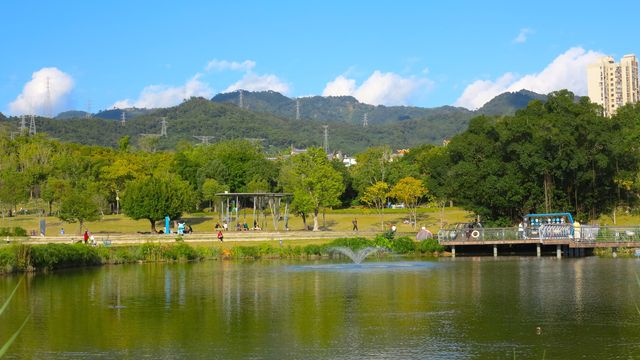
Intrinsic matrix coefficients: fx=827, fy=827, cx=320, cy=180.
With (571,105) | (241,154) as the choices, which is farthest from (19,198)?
(571,105)

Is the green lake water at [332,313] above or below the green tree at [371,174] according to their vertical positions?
below

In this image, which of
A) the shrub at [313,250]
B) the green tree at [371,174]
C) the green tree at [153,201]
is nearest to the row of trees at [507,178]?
the green tree at [153,201]

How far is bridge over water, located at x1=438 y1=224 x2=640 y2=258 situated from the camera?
185 feet

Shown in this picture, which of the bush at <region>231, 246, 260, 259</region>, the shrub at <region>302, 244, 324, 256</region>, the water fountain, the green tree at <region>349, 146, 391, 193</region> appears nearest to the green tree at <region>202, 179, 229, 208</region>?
the green tree at <region>349, 146, 391, 193</region>

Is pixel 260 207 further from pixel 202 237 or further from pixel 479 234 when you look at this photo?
pixel 479 234

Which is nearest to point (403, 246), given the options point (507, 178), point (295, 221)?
point (507, 178)

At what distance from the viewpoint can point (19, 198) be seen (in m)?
95.8

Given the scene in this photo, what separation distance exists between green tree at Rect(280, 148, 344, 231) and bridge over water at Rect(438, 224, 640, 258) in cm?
2401

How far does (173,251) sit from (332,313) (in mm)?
29140

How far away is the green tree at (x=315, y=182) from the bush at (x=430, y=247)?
73.6 feet

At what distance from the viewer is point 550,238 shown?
58.2 metres

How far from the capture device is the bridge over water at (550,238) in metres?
56.4

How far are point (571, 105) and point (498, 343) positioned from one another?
48886mm

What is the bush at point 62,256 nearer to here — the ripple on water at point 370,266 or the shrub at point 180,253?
the shrub at point 180,253
